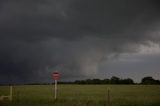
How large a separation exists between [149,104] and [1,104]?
11.1m

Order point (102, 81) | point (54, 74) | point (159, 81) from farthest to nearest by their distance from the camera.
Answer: point (102, 81), point (159, 81), point (54, 74)

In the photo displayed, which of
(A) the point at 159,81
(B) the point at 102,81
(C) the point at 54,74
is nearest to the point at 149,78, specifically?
(A) the point at 159,81

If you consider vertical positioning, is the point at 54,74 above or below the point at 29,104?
above

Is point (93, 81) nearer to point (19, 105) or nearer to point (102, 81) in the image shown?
point (102, 81)

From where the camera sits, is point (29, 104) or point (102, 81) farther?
point (102, 81)

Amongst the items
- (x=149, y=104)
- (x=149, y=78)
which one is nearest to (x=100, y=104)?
(x=149, y=104)

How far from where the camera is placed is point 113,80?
124m

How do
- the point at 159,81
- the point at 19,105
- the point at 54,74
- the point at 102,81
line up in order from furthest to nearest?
the point at 102,81
the point at 159,81
the point at 54,74
the point at 19,105

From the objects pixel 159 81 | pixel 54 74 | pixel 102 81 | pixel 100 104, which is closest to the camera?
pixel 100 104

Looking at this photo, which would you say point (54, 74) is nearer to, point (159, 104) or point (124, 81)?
point (159, 104)

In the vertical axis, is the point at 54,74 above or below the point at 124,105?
above

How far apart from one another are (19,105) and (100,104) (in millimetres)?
5997

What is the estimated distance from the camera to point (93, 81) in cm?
12750

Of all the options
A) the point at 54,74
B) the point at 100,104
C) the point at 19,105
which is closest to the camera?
the point at 19,105
